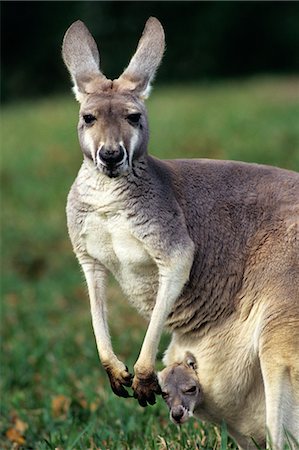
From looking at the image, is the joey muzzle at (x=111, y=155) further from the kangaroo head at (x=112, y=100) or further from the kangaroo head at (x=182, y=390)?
the kangaroo head at (x=182, y=390)

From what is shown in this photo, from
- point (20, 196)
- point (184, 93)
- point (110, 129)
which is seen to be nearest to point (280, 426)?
point (110, 129)

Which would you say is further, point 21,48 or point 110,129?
point 21,48

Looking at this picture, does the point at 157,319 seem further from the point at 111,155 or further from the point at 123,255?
the point at 111,155

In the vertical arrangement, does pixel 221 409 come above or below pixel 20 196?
above

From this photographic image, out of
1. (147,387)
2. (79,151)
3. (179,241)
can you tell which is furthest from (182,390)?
(79,151)

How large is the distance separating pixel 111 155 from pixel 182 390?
1.18 m

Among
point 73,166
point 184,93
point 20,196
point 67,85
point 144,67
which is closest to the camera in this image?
point 144,67

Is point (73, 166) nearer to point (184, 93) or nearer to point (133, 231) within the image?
point (184, 93)

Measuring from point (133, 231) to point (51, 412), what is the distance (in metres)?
→ 2.58

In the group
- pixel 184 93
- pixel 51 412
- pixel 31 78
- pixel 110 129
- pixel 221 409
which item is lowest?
pixel 31 78

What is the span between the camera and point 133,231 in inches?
176

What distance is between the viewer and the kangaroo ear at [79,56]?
4609mm

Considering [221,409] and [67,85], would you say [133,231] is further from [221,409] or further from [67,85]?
[67,85]

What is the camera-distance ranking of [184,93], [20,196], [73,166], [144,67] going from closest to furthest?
[144,67], [20,196], [73,166], [184,93]
